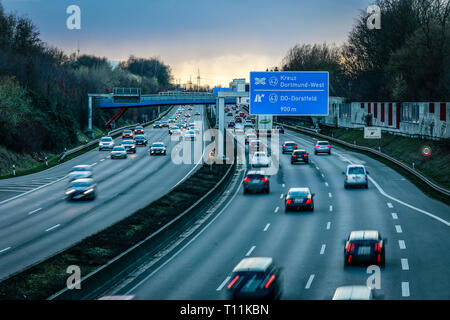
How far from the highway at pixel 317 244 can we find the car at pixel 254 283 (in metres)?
2.07

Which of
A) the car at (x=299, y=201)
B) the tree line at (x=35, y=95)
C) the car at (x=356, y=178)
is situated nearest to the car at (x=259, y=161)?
the car at (x=356, y=178)

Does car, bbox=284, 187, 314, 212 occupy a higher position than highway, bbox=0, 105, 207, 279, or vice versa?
car, bbox=284, 187, 314, 212

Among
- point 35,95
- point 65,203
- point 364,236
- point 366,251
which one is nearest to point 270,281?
point 366,251

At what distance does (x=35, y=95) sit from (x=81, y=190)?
2097 inches

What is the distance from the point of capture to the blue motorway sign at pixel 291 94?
5334 cm

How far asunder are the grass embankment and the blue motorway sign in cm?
903

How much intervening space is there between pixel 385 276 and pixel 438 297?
3142 millimetres

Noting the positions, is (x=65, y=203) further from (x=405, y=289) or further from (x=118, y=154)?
(x=118, y=154)

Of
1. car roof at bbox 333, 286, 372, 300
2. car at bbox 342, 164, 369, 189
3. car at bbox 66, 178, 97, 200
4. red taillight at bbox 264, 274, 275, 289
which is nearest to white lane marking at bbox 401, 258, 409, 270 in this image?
red taillight at bbox 264, 274, 275, 289

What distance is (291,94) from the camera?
5331 centimetres

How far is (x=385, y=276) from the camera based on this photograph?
24.2m

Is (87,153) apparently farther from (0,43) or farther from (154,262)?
(154,262)

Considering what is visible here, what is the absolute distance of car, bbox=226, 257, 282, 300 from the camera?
18.7 metres

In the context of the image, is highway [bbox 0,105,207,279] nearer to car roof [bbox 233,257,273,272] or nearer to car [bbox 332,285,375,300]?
car roof [bbox 233,257,273,272]
